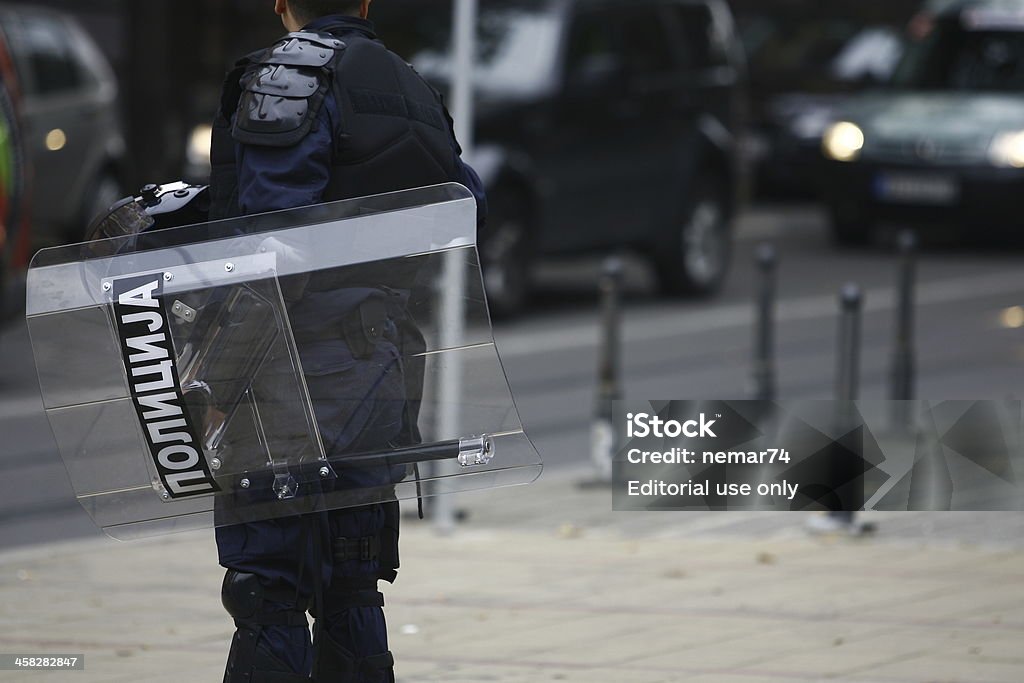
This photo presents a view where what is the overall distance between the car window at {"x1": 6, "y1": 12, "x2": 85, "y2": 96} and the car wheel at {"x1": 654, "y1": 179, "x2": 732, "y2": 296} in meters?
4.74

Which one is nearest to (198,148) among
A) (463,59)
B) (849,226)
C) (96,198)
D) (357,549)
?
(96,198)

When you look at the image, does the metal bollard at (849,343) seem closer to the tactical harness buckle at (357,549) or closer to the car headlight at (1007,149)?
the tactical harness buckle at (357,549)

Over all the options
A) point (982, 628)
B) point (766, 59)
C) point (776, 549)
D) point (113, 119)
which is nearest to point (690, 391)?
point (776, 549)

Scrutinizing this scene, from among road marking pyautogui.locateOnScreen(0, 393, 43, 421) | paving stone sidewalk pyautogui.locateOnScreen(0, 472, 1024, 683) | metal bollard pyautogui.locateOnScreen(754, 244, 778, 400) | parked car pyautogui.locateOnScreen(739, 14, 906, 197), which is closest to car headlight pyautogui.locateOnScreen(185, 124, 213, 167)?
parked car pyautogui.locateOnScreen(739, 14, 906, 197)

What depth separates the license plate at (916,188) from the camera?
16297mm

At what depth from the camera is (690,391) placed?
35.6ft

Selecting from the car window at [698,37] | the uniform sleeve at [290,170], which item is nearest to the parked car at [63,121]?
the car window at [698,37]

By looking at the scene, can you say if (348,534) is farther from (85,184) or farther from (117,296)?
(85,184)

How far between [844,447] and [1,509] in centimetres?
365

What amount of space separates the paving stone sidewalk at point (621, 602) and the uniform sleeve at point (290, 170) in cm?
187

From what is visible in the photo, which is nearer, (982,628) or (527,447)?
(527,447)

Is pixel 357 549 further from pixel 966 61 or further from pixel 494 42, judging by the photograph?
pixel 966 61

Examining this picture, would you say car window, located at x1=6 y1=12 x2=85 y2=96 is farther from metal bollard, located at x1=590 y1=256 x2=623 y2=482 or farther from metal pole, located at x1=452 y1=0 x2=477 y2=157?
metal pole, located at x1=452 y1=0 x2=477 y2=157

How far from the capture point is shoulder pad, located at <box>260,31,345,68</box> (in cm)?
385
